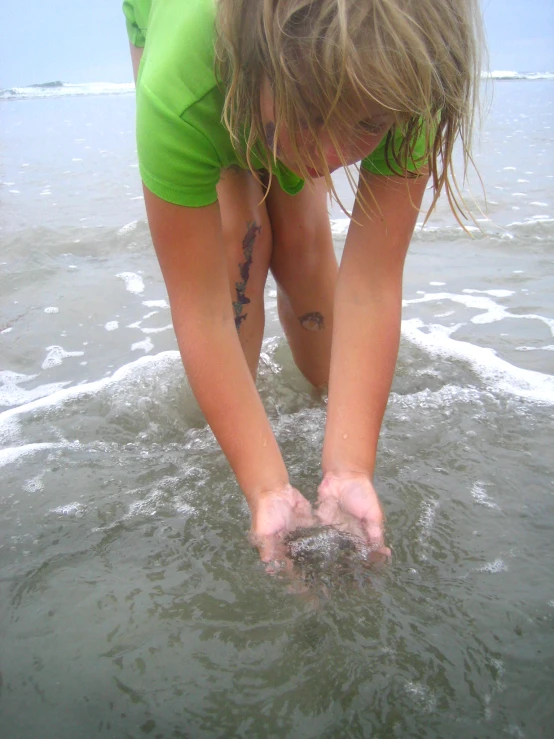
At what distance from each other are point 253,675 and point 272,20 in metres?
1.22

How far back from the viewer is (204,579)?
1.63m

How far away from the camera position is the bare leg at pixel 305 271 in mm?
2334

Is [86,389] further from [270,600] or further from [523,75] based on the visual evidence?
[523,75]

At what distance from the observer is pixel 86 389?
8.97 feet

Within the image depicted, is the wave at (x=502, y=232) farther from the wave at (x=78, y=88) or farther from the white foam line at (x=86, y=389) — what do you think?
the wave at (x=78, y=88)

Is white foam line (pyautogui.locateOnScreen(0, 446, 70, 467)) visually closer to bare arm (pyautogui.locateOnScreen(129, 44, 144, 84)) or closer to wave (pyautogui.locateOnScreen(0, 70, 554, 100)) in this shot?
bare arm (pyautogui.locateOnScreen(129, 44, 144, 84))

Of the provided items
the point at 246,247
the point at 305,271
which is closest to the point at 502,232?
the point at 305,271

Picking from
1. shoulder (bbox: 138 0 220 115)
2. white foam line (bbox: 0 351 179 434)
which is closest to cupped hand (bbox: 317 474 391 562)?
shoulder (bbox: 138 0 220 115)

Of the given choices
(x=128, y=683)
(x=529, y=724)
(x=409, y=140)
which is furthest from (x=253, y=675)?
(x=409, y=140)

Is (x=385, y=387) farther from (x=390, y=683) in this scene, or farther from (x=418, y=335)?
(x=418, y=335)

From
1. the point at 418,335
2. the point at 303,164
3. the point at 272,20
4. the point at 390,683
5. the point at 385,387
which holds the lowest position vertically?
the point at 418,335

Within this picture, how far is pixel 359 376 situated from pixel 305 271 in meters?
0.76

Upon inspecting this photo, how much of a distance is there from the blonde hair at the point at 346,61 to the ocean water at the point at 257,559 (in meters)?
0.93

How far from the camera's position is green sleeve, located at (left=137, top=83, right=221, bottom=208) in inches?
58.0
